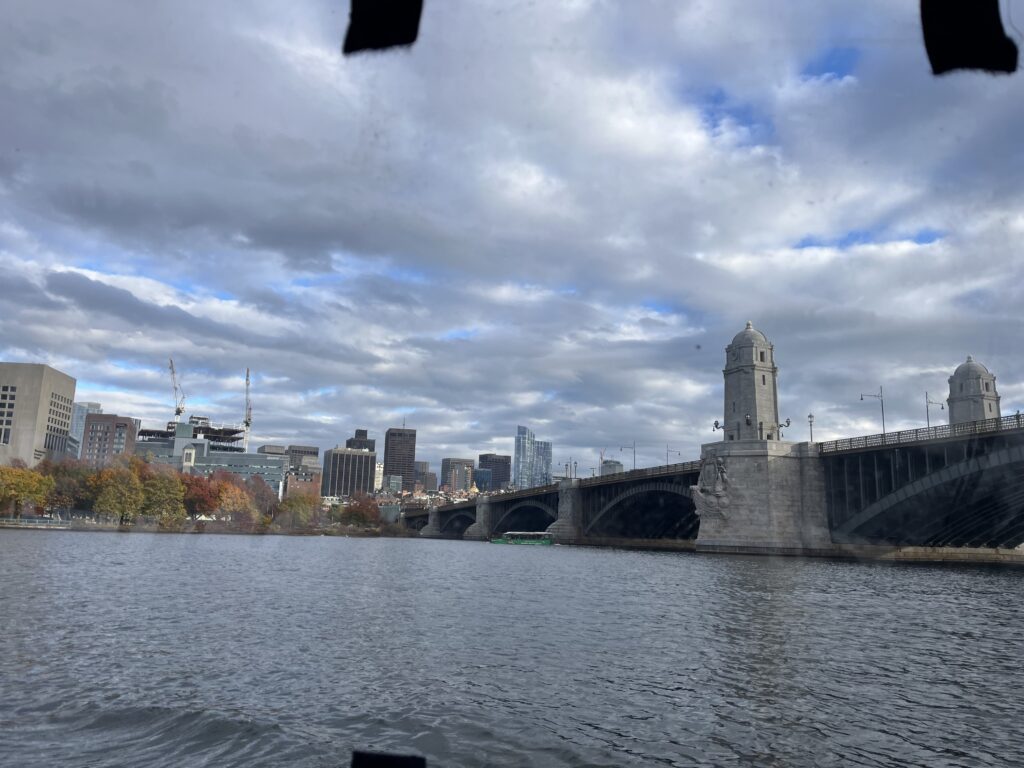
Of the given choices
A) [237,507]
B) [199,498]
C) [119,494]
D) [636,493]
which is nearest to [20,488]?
[119,494]

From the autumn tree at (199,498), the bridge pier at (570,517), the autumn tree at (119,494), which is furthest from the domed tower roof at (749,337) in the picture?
the autumn tree at (199,498)

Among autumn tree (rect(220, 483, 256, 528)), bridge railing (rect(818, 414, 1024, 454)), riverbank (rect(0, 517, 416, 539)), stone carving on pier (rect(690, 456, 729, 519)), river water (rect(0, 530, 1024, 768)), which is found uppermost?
bridge railing (rect(818, 414, 1024, 454))

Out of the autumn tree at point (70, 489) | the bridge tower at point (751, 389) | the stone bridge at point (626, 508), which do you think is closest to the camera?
the bridge tower at point (751, 389)

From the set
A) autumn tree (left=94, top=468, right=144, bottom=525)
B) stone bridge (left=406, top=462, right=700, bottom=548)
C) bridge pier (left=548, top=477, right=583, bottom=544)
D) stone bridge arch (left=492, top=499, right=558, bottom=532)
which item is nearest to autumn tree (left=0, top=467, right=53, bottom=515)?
autumn tree (left=94, top=468, right=144, bottom=525)

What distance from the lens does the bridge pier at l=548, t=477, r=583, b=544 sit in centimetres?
14638

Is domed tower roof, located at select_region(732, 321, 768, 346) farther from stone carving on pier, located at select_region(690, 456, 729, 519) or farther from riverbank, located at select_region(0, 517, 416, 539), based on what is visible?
riverbank, located at select_region(0, 517, 416, 539)

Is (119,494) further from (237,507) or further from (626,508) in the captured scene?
(626,508)

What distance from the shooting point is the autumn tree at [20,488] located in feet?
470

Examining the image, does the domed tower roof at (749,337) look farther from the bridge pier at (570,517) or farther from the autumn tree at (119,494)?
the autumn tree at (119,494)

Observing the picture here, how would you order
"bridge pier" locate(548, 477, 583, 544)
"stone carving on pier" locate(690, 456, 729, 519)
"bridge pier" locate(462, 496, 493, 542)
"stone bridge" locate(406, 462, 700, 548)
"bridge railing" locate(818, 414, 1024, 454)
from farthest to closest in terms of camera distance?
1. "bridge pier" locate(462, 496, 493, 542)
2. "bridge pier" locate(548, 477, 583, 544)
3. "stone bridge" locate(406, 462, 700, 548)
4. "stone carving on pier" locate(690, 456, 729, 519)
5. "bridge railing" locate(818, 414, 1024, 454)

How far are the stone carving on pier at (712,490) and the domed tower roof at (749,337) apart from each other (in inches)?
694

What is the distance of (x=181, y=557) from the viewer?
80000mm

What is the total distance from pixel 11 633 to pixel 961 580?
63.7m

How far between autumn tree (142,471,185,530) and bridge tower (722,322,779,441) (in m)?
112
